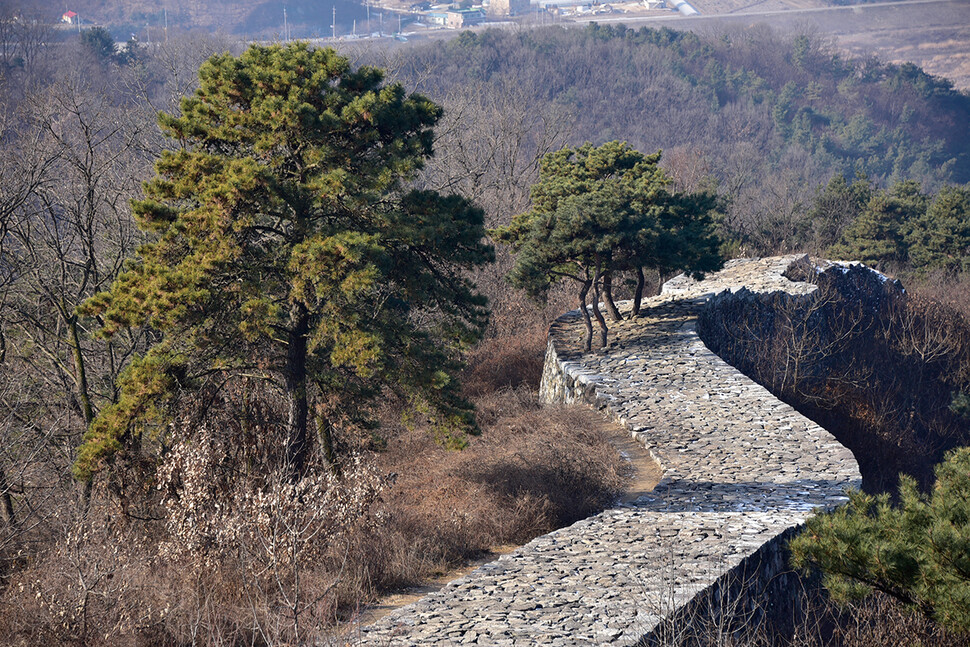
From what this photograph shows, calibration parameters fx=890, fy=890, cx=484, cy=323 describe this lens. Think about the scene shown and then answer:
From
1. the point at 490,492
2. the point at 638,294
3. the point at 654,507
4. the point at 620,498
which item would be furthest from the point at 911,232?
the point at 490,492

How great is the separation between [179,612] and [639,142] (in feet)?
247

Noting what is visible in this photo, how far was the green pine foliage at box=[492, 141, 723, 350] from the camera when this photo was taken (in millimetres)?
16719

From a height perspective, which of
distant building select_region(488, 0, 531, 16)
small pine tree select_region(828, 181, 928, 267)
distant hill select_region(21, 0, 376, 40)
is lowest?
small pine tree select_region(828, 181, 928, 267)

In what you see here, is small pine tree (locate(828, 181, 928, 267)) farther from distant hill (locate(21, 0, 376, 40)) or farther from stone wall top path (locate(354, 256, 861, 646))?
distant hill (locate(21, 0, 376, 40))

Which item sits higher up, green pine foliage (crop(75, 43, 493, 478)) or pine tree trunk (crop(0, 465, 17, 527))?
green pine foliage (crop(75, 43, 493, 478))

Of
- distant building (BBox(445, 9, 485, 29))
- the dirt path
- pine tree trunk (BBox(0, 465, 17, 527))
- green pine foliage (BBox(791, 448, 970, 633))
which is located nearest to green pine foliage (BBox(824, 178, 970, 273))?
the dirt path

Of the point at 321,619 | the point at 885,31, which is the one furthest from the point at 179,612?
the point at 885,31

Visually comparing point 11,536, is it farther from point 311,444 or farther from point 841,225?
point 841,225

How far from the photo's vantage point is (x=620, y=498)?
10.9 meters

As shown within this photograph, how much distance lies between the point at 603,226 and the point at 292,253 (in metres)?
8.39

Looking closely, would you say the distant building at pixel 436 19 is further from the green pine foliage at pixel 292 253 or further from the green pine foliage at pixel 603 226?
the green pine foliage at pixel 292 253

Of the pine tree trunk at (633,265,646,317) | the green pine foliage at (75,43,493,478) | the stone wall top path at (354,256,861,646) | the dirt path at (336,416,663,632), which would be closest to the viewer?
the stone wall top path at (354,256,861,646)

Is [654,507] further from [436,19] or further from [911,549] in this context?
[436,19]

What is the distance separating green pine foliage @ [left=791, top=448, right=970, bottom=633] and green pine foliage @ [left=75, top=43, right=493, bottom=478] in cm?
492
